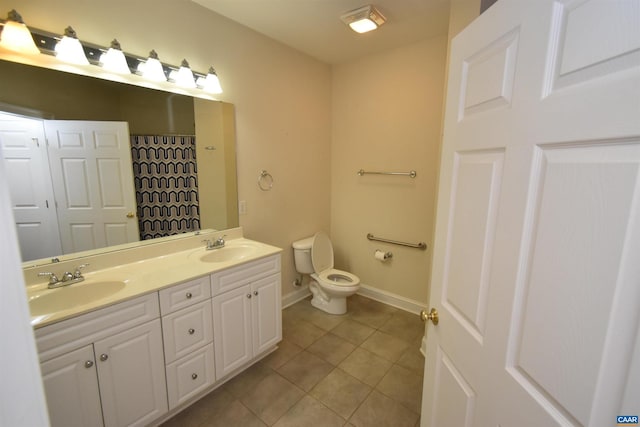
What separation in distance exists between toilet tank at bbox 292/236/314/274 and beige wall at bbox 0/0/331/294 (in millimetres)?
86

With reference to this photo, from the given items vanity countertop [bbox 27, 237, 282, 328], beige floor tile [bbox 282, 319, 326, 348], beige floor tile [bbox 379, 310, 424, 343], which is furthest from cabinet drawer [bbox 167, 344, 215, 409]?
beige floor tile [bbox 379, 310, 424, 343]

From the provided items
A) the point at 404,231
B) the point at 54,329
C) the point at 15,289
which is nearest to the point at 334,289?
the point at 404,231

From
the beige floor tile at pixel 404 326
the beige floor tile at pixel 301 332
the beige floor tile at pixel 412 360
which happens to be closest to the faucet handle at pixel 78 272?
the beige floor tile at pixel 301 332

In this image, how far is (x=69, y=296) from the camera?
4.63ft

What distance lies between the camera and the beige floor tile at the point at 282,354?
2.09 meters

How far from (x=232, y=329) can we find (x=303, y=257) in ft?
3.96

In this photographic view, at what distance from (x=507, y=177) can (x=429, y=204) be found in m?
2.03

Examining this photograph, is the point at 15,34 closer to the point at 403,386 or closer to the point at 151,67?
the point at 151,67

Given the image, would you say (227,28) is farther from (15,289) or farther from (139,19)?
(15,289)

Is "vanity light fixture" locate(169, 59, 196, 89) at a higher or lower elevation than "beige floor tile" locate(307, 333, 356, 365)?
higher

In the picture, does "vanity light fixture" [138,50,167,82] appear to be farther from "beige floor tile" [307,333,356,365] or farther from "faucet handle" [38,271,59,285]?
"beige floor tile" [307,333,356,365]

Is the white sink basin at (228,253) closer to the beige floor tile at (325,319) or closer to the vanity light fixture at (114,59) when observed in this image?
the beige floor tile at (325,319)

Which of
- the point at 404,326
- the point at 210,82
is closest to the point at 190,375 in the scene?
the point at 404,326

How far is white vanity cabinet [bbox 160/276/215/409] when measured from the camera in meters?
1.50
